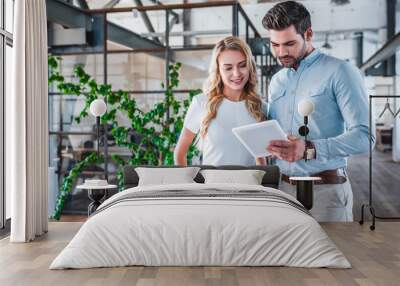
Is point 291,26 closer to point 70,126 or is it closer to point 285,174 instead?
point 285,174

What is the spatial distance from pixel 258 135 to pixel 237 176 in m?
0.57

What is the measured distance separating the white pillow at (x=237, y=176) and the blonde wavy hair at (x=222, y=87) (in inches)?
21.4

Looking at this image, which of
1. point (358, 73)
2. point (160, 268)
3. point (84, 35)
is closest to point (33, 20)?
point (84, 35)

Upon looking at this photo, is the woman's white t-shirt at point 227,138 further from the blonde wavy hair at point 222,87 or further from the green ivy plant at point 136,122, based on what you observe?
the green ivy plant at point 136,122

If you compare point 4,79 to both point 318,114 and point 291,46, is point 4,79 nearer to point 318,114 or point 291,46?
point 291,46

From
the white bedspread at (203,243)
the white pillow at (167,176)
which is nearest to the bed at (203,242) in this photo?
the white bedspread at (203,243)

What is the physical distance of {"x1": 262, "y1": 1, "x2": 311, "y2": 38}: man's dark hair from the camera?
18.4ft

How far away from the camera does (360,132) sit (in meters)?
5.51

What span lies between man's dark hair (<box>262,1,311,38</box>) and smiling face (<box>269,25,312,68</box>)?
53 mm

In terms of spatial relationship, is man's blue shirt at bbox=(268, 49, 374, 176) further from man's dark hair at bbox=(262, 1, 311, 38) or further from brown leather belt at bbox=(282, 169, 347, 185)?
man's dark hair at bbox=(262, 1, 311, 38)

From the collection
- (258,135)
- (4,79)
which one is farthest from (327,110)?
(4,79)

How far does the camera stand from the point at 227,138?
5.64 m

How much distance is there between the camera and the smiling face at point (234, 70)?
5566 mm

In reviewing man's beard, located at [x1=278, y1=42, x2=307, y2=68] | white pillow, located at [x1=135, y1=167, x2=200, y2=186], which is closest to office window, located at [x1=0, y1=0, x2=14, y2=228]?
white pillow, located at [x1=135, y1=167, x2=200, y2=186]
